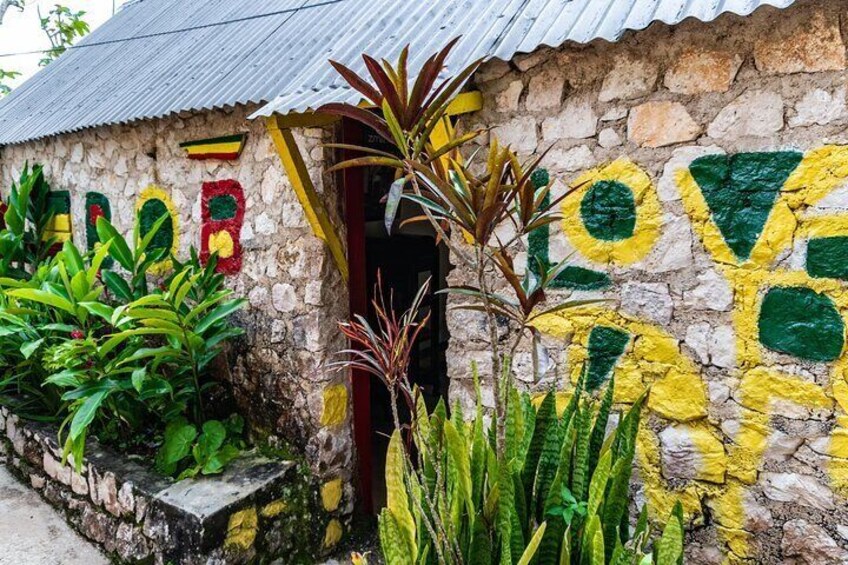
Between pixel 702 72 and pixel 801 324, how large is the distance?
0.87m

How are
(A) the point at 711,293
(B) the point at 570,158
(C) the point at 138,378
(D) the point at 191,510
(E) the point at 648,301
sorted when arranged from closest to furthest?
(A) the point at 711,293 < (E) the point at 648,301 < (B) the point at 570,158 < (D) the point at 191,510 < (C) the point at 138,378

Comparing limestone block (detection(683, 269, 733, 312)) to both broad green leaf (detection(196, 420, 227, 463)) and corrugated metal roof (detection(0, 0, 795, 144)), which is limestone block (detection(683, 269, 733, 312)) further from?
broad green leaf (detection(196, 420, 227, 463))

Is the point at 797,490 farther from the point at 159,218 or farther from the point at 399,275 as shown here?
the point at 159,218

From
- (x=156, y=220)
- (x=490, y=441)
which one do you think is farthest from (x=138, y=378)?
(x=490, y=441)

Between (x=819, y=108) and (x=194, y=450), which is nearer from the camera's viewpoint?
(x=819, y=108)

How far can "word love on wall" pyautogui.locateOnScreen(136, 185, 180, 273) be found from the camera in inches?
140

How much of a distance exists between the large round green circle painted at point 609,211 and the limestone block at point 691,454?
0.72m

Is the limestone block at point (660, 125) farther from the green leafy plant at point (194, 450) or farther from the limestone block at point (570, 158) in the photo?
the green leafy plant at point (194, 450)

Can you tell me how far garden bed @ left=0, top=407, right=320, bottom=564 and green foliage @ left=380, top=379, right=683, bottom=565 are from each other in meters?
1.01

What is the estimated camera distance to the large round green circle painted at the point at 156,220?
3.59 m

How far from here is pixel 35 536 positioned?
3166 mm

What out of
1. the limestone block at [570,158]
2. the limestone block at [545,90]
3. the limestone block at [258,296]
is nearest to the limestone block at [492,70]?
the limestone block at [545,90]

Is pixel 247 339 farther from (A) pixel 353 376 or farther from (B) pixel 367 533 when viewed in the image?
(B) pixel 367 533

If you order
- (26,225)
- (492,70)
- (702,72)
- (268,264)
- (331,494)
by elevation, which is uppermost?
(492,70)
